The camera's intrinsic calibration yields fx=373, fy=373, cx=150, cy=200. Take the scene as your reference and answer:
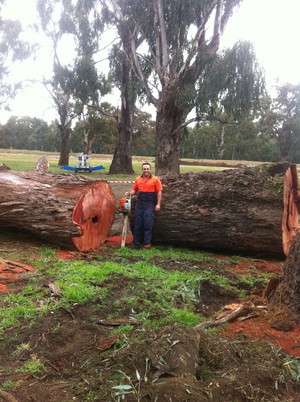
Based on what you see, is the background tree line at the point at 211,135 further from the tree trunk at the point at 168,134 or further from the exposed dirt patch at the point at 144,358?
the exposed dirt patch at the point at 144,358

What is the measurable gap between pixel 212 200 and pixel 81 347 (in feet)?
12.9

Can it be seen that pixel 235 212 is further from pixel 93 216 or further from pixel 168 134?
pixel 168 134

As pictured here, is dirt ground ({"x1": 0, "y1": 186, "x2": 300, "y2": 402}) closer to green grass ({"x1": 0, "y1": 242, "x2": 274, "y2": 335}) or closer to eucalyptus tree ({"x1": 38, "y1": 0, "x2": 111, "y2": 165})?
green grass ({"x1": 0, "y1": 242, "x2": 274, "y2": 335})

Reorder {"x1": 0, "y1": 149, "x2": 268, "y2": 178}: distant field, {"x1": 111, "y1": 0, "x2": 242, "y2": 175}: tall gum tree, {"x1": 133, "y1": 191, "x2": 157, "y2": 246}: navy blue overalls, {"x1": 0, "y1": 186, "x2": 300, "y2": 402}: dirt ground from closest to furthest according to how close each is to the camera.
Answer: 1. {"x1": 0, "y1": 186, "x2": 300, "y2": 402}: dirt ground
2. {"x1": 133, "y1": 191, "x2": 157, "y2": 246}: navy blue overalls
3. {"x1": 111, "y1": 0, "x2": 242, "y2": 175}: tall gum tree
4. {"x1": 0, "y1": 149, "x2": 268, "y2": 178}: distant field

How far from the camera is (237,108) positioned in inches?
638

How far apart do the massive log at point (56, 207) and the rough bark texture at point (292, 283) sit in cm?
328

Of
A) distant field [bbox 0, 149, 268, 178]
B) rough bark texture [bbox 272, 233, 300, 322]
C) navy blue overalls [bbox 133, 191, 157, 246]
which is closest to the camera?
rough bark texture [bbox 272, 233, 300, 322]

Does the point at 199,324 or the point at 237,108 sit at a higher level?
the point at 237,108

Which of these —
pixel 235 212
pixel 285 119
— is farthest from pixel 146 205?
pixel 285 119

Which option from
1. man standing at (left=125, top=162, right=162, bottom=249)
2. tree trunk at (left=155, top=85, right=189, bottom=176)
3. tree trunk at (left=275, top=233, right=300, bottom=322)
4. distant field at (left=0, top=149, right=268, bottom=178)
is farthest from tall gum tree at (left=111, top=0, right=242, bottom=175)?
tree trunk at (left=275, top=233, right=300, bottom=322)

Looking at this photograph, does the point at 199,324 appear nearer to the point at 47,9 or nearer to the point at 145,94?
the point at 145,94

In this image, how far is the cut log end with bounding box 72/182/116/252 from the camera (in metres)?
6.12

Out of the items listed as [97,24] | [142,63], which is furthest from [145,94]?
[97,24]

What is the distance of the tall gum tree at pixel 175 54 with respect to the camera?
1508 centimetres
